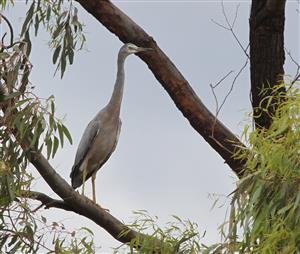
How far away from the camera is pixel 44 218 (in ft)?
14.6

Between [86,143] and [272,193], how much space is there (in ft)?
10.2

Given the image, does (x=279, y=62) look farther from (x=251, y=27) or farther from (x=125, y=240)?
(x=125, y=240)

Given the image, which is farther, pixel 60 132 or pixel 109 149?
pixel 109 149

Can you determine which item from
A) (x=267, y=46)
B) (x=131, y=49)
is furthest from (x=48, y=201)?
(x=267, y=46)

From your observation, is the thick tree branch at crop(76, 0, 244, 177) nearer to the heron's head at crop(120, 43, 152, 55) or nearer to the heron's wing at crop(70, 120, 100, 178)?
the heron's head at crop(120, 43, 152, 55)

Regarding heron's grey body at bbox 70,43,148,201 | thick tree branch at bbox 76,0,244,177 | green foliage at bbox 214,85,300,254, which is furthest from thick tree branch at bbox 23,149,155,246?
heron's grey body at bbox 70,43,148,201

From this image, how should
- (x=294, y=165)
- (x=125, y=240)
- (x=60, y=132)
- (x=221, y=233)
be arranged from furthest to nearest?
(x=125, y=240) < (x=60, y=132) < (x=221, y=233) < (x=294, y=165)

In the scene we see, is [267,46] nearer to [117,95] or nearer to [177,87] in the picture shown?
[177,87]

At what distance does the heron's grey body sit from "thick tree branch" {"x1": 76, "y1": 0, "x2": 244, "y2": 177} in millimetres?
1118

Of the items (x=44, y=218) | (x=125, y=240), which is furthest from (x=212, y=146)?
(x=44, y=218)

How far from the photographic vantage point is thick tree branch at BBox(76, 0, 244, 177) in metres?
5.17

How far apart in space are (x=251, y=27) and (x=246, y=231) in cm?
176

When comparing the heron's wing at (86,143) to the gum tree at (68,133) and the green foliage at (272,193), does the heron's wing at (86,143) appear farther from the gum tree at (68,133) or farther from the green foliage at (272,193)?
the green foliage at (272,193)

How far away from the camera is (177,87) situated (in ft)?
17.0
